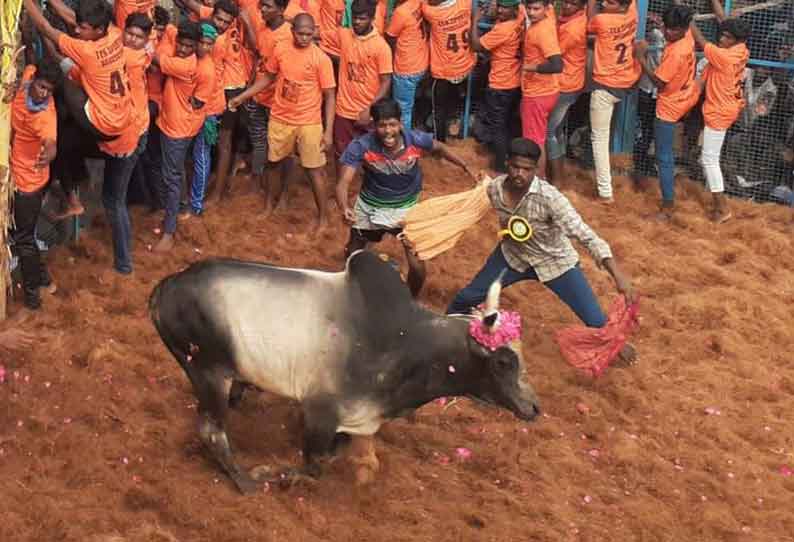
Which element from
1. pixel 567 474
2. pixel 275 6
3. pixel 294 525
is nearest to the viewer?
pixel 294 525

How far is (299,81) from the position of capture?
10000 mm

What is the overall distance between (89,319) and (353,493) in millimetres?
2707

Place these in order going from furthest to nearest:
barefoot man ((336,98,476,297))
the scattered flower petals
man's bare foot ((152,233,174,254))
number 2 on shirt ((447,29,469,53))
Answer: number 2 on shirt ((447,29,469,53)), man's bare foot ((152,233,174,254)), barefoot man ((336,98,476,297)), the scattered flower petals

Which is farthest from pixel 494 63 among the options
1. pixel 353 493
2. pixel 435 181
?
pixel 353 493

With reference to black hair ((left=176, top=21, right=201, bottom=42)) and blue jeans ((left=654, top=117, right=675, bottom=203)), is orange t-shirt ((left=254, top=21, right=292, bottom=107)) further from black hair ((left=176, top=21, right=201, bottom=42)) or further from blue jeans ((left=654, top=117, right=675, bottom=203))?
blue jeans ((left=654, top=117, right=675, bottom=203))

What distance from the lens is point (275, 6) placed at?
10.2 m

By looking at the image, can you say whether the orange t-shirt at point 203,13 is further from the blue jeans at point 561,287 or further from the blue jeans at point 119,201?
the blue jeans at point 561,287

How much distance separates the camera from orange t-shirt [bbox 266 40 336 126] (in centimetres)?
1000

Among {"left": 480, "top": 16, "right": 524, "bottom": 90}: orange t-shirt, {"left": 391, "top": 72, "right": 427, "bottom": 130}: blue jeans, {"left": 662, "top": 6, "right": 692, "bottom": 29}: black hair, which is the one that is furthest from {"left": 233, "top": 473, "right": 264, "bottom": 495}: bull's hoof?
{"left": 662, "top": 6, "right": 692, "bottom": 29}: black hair

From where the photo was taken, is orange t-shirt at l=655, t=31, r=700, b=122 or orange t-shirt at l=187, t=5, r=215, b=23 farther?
orange t-shirt at l=655, t=31, r=700, b=122

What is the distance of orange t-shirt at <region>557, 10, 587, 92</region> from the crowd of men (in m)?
0.02

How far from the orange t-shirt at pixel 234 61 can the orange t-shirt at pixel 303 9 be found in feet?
1.56

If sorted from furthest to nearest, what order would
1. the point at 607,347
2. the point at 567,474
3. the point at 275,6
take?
the point at 275,6, the point at 607,347, the point at 567,474

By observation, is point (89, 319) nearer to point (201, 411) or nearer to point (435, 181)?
point (201, 411)
